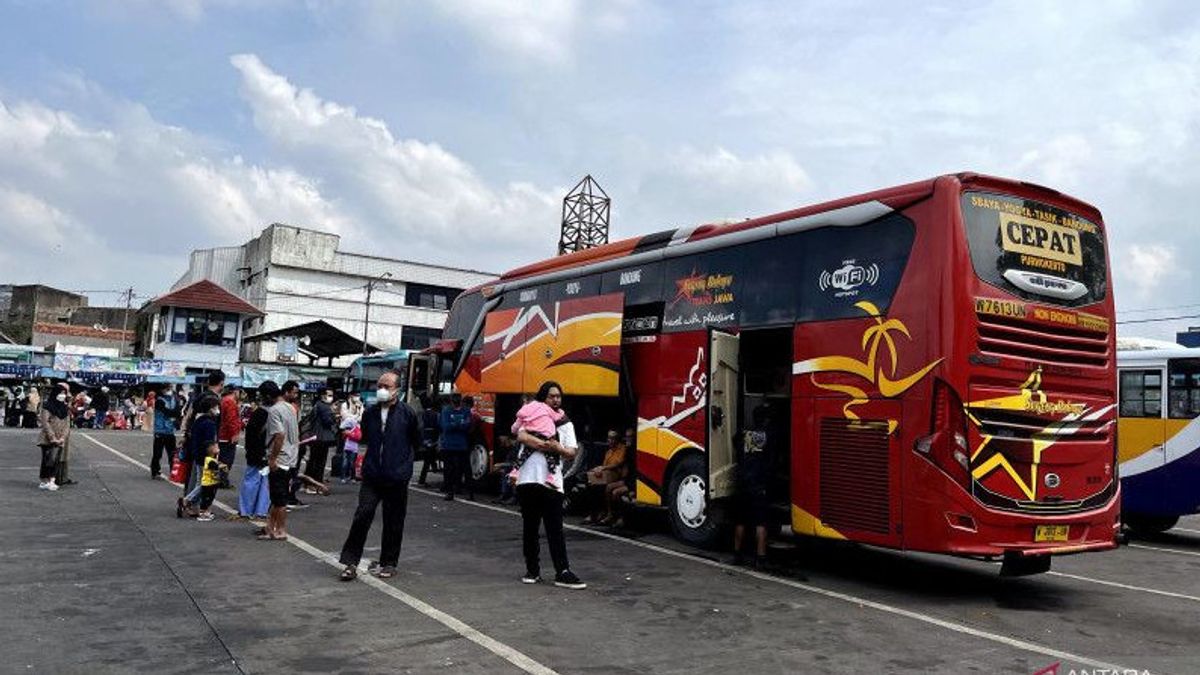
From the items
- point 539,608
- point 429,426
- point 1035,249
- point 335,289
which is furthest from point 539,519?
point 335,289

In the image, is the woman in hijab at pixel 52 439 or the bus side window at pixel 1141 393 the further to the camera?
the woman in hijab at pixel 52 439

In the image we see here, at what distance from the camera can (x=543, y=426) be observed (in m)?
7.59

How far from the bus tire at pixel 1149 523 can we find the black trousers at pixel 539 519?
10.3 metres

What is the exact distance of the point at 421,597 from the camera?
6.78 metres

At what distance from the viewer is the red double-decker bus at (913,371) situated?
7270mm

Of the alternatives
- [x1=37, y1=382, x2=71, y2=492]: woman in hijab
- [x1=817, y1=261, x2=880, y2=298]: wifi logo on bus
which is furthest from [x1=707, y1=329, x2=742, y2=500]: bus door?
[x1=37, y1=382, x2=71, y2=492]: woman in hijab

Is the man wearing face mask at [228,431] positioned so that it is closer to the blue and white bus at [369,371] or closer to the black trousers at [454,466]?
the black trousers at [454,466]

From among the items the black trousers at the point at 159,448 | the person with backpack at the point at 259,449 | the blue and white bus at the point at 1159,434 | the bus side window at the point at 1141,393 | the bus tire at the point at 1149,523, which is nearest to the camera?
the person with backpack at the point at 259,449

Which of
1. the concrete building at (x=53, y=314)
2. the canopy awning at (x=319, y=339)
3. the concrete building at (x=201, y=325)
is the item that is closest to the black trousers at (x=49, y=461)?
the canopy awning at (x=319, y=339)

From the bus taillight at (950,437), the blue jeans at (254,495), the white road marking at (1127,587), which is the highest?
the bus taillight at (950,437)

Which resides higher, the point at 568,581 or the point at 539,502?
the point at 539,502

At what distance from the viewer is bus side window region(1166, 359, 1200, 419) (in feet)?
40.2

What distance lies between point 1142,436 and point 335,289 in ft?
151

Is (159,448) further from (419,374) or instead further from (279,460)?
(279,460)
